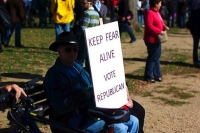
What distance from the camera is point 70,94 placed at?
4.28 meters

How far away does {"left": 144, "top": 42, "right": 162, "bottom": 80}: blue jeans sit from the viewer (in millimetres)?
9076

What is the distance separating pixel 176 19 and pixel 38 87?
20.6 meters

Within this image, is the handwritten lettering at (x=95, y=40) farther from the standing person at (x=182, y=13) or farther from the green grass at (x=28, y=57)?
the standing person at (x=182, y=13)

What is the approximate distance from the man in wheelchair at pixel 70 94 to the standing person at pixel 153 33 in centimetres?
454

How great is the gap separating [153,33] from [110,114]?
17.7 feet

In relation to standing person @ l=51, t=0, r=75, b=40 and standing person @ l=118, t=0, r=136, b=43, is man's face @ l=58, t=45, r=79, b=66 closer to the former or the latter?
standing person @ l=51, t=0, r=75, b=40

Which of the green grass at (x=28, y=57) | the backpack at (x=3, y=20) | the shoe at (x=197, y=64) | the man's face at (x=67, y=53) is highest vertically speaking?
the backpack at (x=3, y=20)

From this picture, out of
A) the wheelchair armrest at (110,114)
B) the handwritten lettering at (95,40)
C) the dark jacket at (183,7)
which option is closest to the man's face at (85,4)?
the handwritten lettering at (95,40)

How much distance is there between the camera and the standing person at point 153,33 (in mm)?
8844

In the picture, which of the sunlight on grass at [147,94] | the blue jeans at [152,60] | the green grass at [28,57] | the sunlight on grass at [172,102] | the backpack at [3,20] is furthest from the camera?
the green grass at [28,57]

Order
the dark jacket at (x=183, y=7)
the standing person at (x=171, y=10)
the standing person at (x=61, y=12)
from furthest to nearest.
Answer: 1. the dark jacket at (x=183, y=7)
2. the standing person at (x=171, y=10)
3. the standing person at (x=61, y=12)

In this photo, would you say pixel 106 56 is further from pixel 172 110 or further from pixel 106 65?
pixel 172 110

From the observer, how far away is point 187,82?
31.0ft

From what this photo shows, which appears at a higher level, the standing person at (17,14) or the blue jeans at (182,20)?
the standing person at (17,14)
